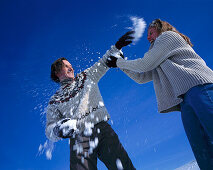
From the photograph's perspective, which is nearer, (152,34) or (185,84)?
(185,84)

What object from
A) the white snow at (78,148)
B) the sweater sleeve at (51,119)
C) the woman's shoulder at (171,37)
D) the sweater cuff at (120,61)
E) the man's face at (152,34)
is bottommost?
the white snow at (78,148)

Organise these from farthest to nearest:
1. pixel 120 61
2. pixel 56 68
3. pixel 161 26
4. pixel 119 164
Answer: pixel 56 68 → pixel 120 61 → pixel 161 26 → pixel 119 164

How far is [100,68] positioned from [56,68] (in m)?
0.92

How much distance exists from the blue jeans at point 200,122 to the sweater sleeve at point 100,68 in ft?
6.01

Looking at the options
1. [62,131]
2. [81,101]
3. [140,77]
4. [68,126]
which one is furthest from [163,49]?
[62,131]

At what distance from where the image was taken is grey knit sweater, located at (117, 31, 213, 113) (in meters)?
2.43

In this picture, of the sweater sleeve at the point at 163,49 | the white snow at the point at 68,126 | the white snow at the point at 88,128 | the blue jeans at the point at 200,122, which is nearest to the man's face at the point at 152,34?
the sweater sleeve at the point at 163,49

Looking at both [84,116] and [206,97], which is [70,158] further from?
[206,97]

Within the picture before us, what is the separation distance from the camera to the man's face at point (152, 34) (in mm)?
3355

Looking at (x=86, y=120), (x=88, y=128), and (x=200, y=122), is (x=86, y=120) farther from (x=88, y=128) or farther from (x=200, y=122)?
(x=200, y=122)

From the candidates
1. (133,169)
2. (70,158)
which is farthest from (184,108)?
(70,158)

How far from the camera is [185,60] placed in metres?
2.64

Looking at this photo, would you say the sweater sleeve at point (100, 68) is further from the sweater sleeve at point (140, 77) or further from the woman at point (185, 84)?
the woman at point (185, 84)

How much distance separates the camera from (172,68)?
2645 millimetres
